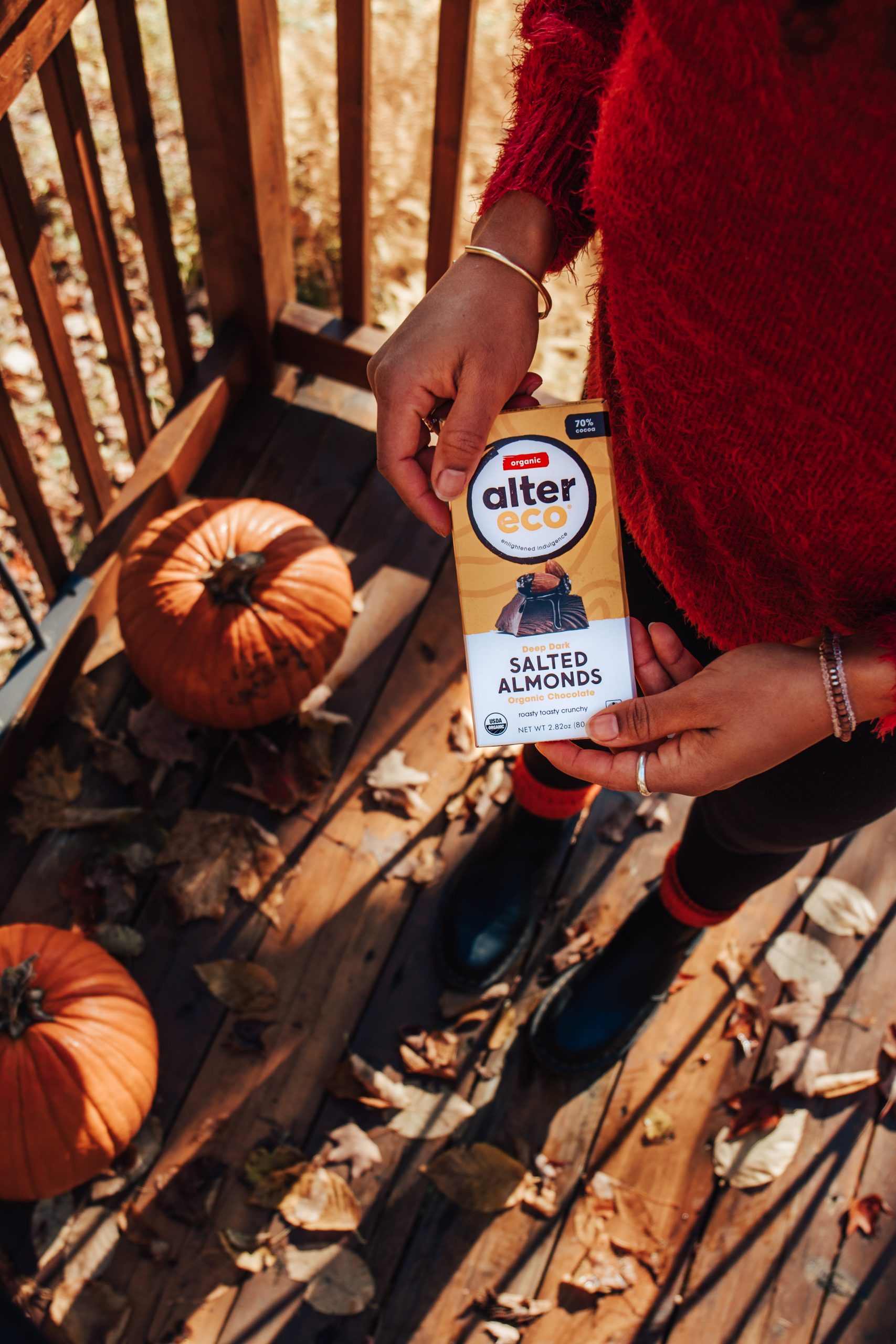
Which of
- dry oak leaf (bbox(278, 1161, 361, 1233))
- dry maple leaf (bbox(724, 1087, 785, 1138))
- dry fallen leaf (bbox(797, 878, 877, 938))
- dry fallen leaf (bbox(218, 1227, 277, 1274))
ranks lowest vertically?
dry fallen leaf (bbox(218, 1227, 277, 1274))

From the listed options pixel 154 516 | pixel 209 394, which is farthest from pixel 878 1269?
pixel 209 394

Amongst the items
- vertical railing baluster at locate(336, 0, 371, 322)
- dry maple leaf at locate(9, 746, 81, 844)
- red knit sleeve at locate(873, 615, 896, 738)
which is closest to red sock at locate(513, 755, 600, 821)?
red knit sleeve at locate(873, 615, 896, 738)

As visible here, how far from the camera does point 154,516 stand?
2209 millimetres

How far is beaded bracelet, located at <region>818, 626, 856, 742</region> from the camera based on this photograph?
89 centimetres

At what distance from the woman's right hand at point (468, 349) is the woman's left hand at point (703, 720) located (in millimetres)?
301

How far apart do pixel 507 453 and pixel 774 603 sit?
33 centimetres

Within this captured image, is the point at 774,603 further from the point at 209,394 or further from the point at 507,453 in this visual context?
the point at 209,394

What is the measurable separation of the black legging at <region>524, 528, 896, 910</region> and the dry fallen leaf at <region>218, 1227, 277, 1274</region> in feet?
3.42

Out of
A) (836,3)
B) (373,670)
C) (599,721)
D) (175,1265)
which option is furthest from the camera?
(373,670)

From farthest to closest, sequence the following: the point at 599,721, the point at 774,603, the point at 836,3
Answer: the point at 599,721
the point at 774,603
the point at 836,3

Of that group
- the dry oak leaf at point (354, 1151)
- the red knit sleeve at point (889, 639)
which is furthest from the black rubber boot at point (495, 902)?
the red knit sleeve at point (889, 639)

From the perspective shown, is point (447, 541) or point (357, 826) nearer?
point (357, 826)

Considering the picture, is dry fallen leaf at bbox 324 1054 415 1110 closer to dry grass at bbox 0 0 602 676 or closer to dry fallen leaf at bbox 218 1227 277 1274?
dry fallen leaf at bbox 218 1227 277 1274

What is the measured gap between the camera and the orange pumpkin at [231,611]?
1851mm
